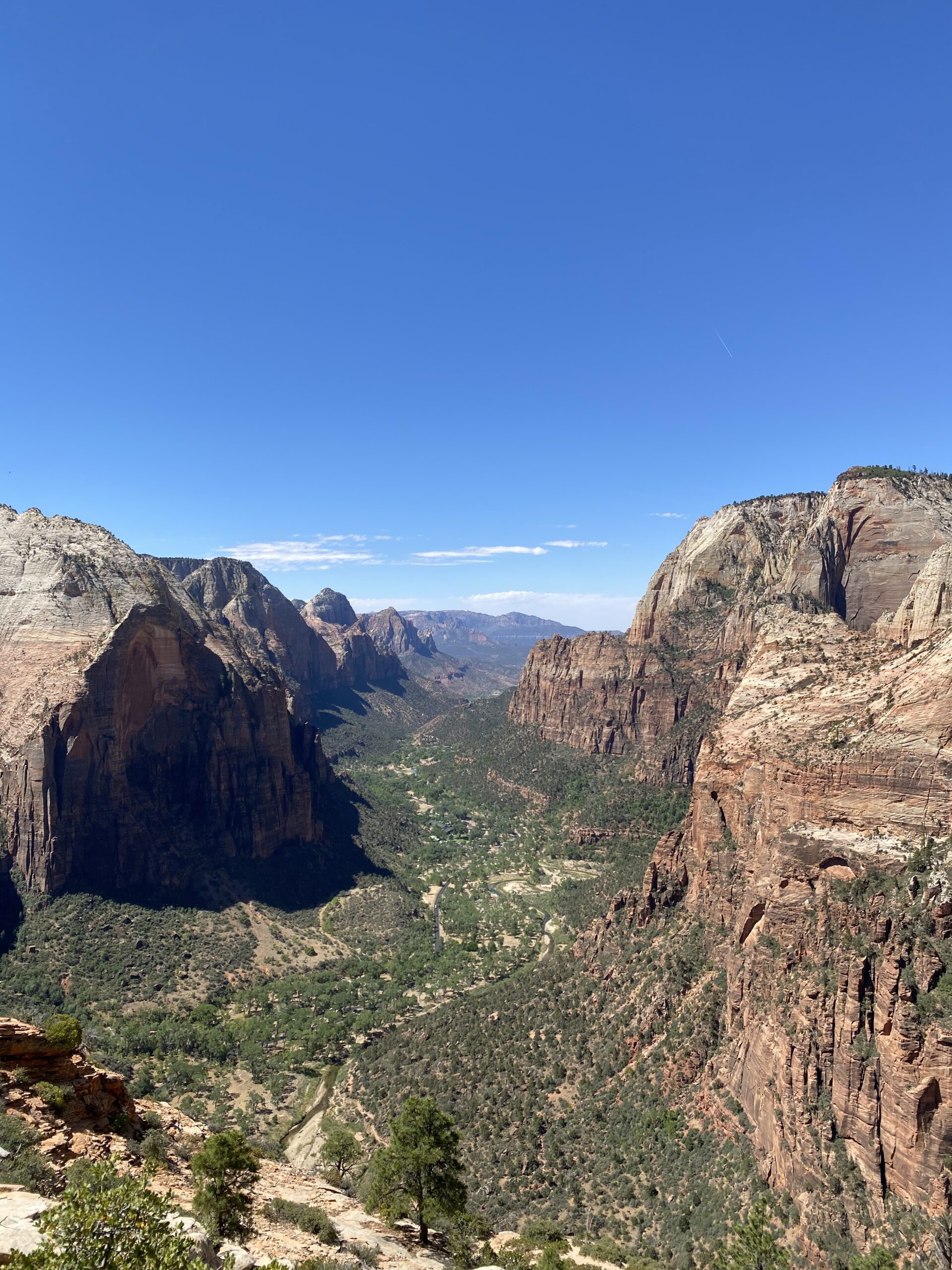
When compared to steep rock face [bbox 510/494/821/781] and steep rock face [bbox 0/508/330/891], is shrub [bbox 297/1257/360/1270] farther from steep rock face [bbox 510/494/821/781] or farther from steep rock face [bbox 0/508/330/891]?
steep rock face [bbox 510/494/821/781]

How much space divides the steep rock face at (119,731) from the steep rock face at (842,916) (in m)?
73.1

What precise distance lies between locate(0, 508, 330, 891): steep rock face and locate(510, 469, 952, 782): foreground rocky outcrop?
77.6 metres

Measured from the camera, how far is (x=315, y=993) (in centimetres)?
7506

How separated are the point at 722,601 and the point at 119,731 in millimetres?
125966

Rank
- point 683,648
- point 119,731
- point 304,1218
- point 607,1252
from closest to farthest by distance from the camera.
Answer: point 304,1218, point 607,1252, point 119,731, point 683,648

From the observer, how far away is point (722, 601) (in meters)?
148

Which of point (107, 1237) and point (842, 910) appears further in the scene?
point (842, 910)

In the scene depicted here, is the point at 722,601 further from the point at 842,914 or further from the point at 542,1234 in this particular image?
the point at 542,1234

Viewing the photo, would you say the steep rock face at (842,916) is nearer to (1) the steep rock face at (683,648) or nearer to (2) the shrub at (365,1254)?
(2) the shrub at (365,1254)

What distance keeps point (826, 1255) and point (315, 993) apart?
59.0m

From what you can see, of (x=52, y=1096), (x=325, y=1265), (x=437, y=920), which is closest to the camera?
(x=325, y=1265)

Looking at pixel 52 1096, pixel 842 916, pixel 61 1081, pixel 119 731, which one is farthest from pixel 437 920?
pixel 52 1096

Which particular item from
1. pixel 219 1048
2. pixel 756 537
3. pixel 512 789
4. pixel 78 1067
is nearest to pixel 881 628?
pixel 78 1067

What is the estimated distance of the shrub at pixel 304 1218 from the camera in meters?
27.1
